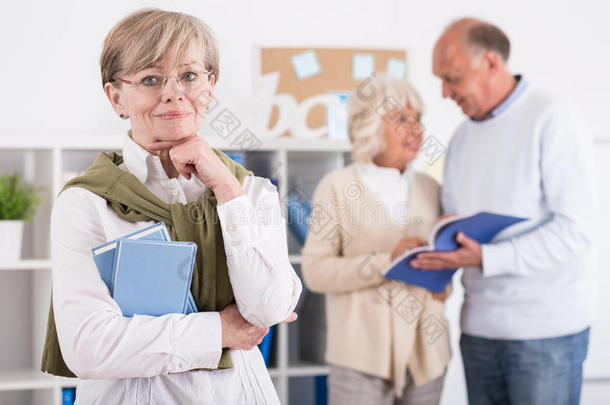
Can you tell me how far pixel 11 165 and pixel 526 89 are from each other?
222 centimetres

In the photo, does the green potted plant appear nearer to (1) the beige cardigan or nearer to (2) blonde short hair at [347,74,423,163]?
(1) the beige cardigan

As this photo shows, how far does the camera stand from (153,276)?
3.52ft

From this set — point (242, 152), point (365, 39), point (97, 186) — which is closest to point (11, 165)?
point (242, 152)

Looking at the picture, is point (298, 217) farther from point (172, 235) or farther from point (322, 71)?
point (172, 235)

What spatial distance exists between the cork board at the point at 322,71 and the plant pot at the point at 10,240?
1213mm

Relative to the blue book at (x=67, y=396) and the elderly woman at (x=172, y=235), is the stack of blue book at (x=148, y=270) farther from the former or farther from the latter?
the blue book at (x=67, y=396)

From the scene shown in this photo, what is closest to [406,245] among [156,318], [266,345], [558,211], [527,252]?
[527,252]

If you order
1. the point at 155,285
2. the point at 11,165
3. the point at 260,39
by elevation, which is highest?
the point at 260,39

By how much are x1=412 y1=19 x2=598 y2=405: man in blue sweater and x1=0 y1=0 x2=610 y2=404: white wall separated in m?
1.21

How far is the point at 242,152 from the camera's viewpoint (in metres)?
2.82

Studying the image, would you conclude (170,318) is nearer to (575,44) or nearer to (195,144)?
(195,144)

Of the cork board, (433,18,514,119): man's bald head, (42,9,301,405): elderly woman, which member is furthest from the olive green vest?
the cork board

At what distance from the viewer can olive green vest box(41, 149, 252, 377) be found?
114 centimetres

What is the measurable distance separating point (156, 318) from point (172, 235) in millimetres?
145
